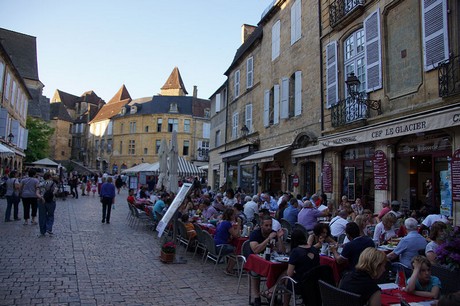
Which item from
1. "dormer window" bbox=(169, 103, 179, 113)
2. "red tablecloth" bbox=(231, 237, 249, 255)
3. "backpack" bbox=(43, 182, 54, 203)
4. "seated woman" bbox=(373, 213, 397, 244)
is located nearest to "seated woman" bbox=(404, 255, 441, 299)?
"seated woman" bbox=(373, 213, 397, 244)

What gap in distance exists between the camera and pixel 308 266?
415cm

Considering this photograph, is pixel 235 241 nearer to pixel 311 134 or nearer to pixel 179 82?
pixel 311 134

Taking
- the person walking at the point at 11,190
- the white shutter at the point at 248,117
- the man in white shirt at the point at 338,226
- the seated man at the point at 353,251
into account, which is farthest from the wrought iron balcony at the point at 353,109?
the person walking at the point at 11,190

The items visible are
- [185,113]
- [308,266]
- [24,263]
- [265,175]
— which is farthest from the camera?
[185,113]

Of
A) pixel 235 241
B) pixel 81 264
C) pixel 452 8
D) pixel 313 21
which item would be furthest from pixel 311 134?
pixel 81 264

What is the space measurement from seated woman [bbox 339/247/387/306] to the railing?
9382mm

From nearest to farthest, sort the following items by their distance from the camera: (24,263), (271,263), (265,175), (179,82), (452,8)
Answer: (271,263) < (24,263) < (452,8) < (265,175) < (179,82)

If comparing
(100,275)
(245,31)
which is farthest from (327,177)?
(245,31)

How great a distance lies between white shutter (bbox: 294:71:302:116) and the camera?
14250 millimetres

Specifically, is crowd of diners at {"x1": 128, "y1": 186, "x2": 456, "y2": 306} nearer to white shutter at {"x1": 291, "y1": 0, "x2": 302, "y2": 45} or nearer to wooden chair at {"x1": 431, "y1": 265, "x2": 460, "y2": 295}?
wooden chair at {"x1": 431, "y1": 265, "x2": 460, "y2": 295}

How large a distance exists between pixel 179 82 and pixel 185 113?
10.4m

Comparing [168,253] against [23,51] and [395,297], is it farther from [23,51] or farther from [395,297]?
[23,51]

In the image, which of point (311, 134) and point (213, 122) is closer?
point (311, 134)

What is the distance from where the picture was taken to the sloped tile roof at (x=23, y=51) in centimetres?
3931
